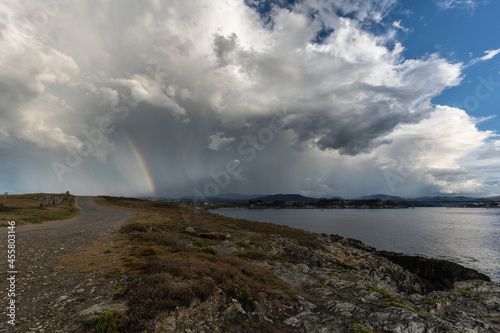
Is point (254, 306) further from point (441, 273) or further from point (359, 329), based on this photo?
point (441, 273)

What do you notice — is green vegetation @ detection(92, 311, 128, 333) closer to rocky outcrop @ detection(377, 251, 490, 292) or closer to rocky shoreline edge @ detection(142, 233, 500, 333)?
rocky shoreline edge @ detection(142, 233, 500, 333)

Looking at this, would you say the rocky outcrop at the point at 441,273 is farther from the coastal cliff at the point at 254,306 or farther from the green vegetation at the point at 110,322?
the green vegetation at the point at 110,322

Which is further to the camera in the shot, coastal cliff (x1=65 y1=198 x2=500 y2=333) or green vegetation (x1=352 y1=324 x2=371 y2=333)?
green vegetation (x1=352 y1=324 x2=371 y2=333)

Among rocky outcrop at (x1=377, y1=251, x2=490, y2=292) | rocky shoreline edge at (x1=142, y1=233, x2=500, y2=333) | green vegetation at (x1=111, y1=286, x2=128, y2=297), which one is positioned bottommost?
rocky outcrop at (x1=377, y1=251, x2=490, y2=292)

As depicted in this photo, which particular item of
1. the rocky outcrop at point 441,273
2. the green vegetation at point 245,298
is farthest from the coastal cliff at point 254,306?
the rocky outcrop at point 441,273

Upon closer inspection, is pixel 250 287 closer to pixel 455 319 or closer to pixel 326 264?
pixel 455 319

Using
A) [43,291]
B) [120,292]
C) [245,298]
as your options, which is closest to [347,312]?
Result: [245,298]

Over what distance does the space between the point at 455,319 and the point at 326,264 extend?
17.6 m

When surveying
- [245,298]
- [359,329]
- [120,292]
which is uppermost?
[120,292]

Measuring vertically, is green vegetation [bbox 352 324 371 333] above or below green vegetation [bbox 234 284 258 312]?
below

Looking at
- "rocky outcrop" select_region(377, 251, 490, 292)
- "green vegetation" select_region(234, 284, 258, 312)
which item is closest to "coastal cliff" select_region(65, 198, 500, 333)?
"green vegetation" select_region(234, 284, 258, 312)

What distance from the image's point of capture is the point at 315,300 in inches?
552

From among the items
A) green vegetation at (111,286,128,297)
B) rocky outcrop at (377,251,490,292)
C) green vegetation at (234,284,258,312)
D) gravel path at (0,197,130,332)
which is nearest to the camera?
gravel path at (0,197,130,332)

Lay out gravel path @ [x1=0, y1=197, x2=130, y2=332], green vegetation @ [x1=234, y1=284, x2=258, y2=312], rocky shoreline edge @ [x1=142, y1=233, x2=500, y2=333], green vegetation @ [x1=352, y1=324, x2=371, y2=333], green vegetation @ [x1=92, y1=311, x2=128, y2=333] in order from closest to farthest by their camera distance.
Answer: green vegetation @ [x1=92, y1=311, x2=128, y2=333], gravel path @ [x1=0, y1=197, x2=130, y2=332], rocky shoreline edge @ [x1=142, y1=233, x2=500, y2=333], green vegetation @ [x1=352, y1=324, x2=371, y2=333], green vegetation @ [x1=234, y1=284, x2=258, y2=312]
